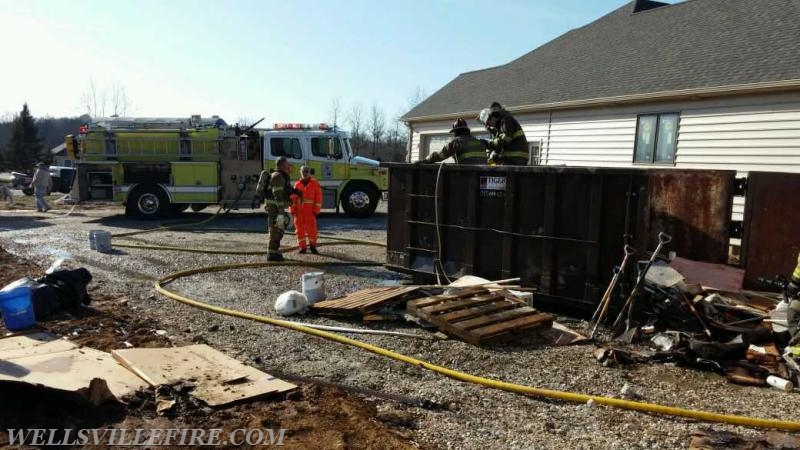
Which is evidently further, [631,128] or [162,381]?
[631,128]

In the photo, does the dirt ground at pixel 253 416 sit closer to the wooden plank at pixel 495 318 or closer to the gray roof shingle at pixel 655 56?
the wooden plank at pixel 495 318

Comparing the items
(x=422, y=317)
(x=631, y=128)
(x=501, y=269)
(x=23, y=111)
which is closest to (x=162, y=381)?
(x=422, y=317)

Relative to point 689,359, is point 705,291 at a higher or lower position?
higher

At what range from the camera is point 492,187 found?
721 centimetres

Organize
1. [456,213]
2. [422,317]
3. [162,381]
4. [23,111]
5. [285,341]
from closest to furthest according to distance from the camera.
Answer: [162,381]
[285,341]
[422,317]
[456,213]
[23,111]

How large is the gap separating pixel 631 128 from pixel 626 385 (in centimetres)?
977

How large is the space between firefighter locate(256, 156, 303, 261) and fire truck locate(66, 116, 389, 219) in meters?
6.95

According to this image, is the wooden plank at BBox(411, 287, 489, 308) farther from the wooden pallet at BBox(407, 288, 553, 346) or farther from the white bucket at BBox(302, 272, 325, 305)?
the white bucket at BBox(302, 272, 325, 305)

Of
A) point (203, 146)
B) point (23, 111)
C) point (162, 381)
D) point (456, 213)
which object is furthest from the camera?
point (23, 111)

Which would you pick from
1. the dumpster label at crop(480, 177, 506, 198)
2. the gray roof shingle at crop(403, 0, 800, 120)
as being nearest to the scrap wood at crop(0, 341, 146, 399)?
the dumpster label at crop(480, 177, 506, 198)

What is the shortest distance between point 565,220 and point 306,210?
5.60 metres

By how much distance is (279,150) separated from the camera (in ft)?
56.1

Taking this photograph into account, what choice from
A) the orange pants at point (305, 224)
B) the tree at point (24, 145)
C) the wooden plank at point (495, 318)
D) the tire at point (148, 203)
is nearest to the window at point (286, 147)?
the tire at point (148, 203)

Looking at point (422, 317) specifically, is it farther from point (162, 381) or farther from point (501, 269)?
point (162, 381)
